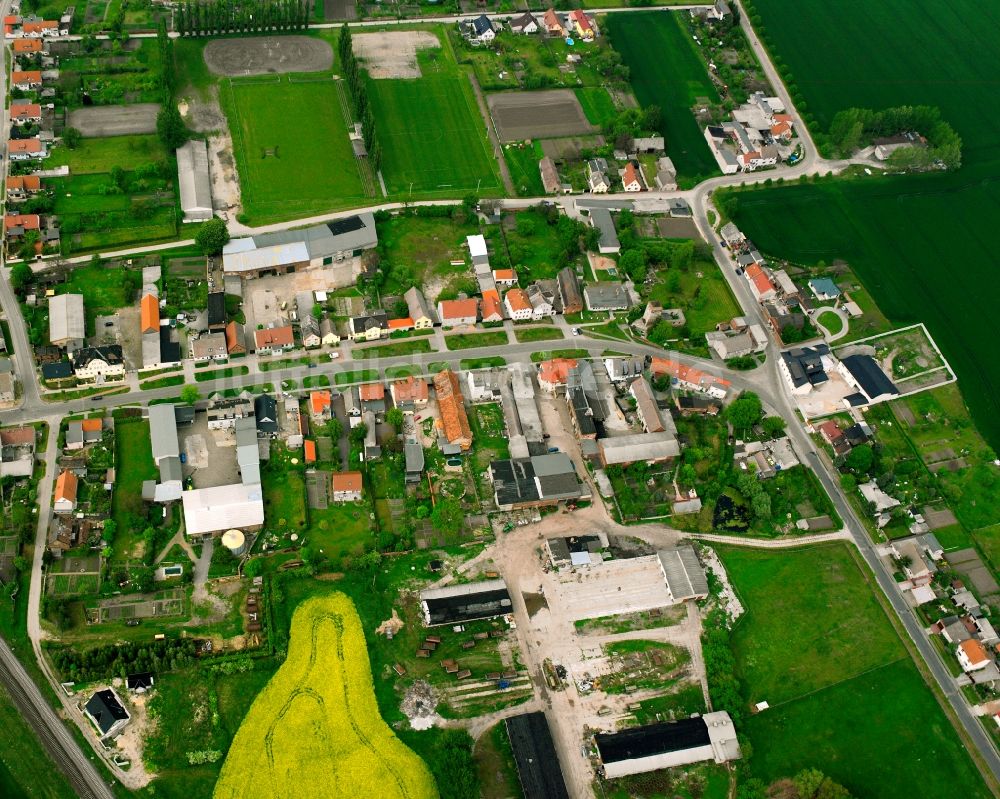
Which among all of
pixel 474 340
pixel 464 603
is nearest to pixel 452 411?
pixel 474 340

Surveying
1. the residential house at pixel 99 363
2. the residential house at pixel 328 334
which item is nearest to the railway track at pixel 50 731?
the residential house at pixel 99 363

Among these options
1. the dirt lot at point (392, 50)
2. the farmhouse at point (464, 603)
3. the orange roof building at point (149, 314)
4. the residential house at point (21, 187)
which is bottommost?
the farmhouse at point (464, 603)

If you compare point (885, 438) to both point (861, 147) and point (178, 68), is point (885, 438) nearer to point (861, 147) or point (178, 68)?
point (861, 147)

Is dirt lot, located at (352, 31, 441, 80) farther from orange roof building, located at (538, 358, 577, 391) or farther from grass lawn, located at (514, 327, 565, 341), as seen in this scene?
orange roof building, located at (538, 358, 577, 391)

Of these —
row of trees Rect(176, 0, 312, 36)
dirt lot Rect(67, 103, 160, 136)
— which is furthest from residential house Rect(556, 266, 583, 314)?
row of trees Rect(176, 0, 312, 36)

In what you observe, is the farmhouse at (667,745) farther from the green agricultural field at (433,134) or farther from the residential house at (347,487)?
the green agricultural field at (433,134)

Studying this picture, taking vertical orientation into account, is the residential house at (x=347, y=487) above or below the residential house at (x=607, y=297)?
below
